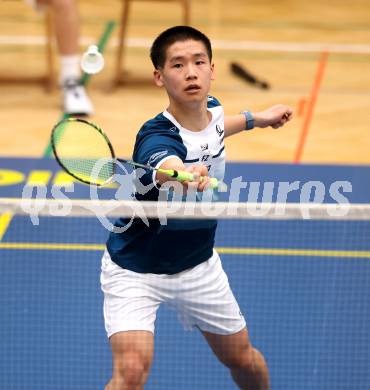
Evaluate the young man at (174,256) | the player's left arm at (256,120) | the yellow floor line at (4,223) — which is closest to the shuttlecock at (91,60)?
the young man at (174,256)

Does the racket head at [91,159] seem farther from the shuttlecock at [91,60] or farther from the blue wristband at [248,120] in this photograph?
the blue wristband at [248,120]

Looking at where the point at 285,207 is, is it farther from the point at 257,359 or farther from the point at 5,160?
the point at 5,160

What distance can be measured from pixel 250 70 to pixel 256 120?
210 inches

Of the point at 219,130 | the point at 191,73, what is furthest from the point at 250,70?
the point at 191,73

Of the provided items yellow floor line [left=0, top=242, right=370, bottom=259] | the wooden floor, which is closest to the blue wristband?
yellow floor line [left=0, top=242, right=370, bottom=259]

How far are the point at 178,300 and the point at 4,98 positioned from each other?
531 centimetres

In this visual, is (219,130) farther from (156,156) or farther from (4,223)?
(4,223)

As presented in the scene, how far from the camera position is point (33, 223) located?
22.8 feet

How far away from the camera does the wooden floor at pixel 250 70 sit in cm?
846

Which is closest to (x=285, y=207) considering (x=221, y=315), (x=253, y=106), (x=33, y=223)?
(x=221, y=315)

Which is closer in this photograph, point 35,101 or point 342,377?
point 342,377

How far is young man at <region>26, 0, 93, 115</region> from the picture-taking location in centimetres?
868

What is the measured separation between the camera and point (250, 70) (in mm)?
10109

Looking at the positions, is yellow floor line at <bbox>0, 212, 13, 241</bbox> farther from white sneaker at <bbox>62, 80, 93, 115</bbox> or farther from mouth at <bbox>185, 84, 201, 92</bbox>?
mouth at <bbox>185, 84, 201, 92</bbox>
